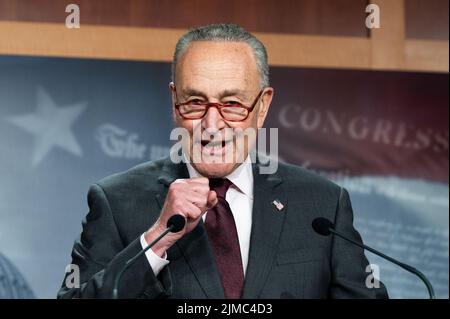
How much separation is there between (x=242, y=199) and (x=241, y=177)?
48mm

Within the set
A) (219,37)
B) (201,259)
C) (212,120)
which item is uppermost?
(219,37)

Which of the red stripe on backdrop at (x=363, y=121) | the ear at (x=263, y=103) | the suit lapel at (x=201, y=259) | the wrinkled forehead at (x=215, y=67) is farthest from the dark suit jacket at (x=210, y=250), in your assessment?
the red stripe on backdrop at (x=363, y=121)

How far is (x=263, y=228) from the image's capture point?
1.70 meters

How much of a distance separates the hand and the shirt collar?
25cm

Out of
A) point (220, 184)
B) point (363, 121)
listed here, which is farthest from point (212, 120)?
point (363, 121)

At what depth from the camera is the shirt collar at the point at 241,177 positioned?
70.1 inches

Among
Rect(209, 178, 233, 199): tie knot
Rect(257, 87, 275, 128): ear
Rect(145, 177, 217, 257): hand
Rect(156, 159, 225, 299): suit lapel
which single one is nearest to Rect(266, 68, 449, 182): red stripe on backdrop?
Rect(257, 87, 275, 128): ear

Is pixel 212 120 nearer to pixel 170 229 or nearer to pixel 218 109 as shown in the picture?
pixel 218 109

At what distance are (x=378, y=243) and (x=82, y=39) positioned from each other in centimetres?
129

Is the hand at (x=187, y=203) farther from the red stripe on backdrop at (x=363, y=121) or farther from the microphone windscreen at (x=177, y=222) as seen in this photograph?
the red stripe on backdrop at (x=363, y=121)
